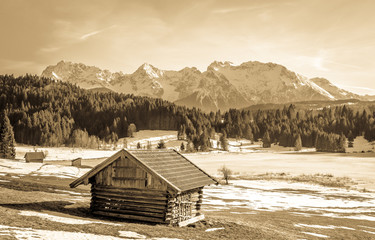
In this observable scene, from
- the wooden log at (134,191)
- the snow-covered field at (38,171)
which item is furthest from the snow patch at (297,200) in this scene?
the snow-covered field at (38,171)

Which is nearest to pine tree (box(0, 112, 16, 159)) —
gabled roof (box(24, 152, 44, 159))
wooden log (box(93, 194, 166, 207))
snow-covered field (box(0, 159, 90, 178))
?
gabled roof (box(24, 152, 44, 159))

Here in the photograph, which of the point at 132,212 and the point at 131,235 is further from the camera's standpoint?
the point at 132,212

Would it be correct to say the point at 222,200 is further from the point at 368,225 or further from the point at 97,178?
the point at 97,178

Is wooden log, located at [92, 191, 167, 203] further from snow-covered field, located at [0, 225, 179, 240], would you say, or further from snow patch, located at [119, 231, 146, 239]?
snow-covered field, located at [0, 225, 179, 240]

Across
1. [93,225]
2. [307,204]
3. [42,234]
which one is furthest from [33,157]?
[42,234]

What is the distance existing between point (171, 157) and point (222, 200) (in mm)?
21027

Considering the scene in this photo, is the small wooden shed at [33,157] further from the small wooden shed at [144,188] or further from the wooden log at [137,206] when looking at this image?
the wooden log at [137,206]

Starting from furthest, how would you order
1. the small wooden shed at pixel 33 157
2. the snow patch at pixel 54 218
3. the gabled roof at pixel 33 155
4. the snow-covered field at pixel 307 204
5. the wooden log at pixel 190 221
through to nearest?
the gabled roof at pixel 33 155
the small wooden shed at pixel 33 157
the snow-covered field at pixel 307 204
the wooden log at pixel 190 221
the snow patch at pixel 54 218

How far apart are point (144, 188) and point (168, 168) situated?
2577mm

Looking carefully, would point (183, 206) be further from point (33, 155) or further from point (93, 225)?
point (33, 155)

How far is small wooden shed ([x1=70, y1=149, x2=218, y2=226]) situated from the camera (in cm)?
2639

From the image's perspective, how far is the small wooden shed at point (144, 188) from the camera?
26.4 metres

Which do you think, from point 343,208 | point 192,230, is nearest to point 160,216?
point 192,230

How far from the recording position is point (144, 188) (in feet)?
88.1
